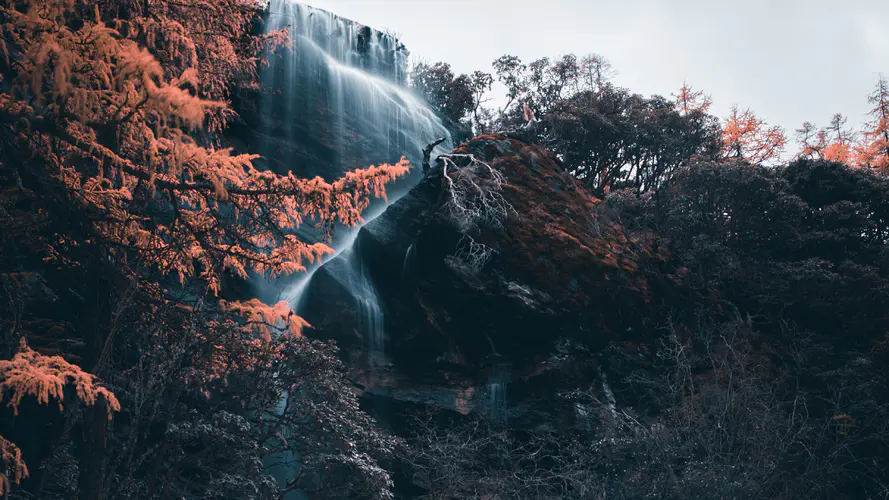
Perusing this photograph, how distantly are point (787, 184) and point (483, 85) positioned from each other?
44.7 ft

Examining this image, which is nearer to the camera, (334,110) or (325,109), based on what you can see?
(325,109)

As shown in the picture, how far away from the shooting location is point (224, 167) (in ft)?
14.6

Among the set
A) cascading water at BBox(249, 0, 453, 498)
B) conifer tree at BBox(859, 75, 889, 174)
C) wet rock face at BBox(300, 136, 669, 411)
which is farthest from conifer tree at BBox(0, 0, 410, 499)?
conifer tree at BBox(859, 75, 889, 174)

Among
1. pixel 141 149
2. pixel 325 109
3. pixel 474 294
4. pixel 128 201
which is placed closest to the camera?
pixel 141 149

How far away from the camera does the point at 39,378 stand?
12.0 ft

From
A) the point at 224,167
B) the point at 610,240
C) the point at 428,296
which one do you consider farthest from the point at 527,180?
the point at 224,167

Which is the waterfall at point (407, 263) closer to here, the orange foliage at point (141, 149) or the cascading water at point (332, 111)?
the cascading water at point (332, 111)

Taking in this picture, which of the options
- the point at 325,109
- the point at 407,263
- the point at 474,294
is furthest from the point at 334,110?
the point at 474,294

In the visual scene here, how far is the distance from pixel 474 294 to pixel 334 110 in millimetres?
9783

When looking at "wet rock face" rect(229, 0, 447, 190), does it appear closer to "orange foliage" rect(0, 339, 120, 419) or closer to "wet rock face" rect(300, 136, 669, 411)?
"wet rock face" rect(300, 136, 669, 411)

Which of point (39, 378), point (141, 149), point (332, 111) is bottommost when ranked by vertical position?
point (39, 378)

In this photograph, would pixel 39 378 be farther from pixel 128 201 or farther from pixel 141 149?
pixel 128 201

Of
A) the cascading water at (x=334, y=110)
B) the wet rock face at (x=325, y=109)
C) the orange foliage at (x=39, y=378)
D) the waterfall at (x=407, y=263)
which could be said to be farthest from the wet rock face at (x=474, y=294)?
the orange foliage at (x=39, y=378)

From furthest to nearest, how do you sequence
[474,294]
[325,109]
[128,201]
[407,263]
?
[325,109]
[407,263]
[474,294]
[128,201]
